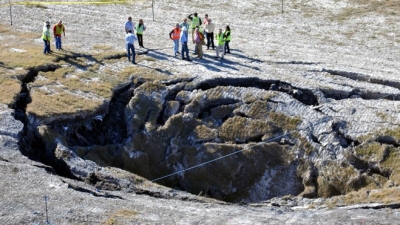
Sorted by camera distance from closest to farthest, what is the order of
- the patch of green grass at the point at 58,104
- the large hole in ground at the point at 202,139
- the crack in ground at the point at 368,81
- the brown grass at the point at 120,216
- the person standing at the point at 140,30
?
the brown grass at the point at 120,216
the large hole in ground at the point at 202,139
the patch of green grass at the point at 58,104
the crack in ground at the point at 368,81
the person standing at the point at 140,30

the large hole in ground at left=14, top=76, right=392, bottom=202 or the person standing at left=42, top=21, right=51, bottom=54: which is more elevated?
the person standing at left=42, top=21, right=51, bottom=54

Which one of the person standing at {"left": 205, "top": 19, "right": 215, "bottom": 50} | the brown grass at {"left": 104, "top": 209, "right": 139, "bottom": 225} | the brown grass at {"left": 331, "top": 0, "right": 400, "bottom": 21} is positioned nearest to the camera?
the brown grass at {"left": 104, "top": 209, "right": 139, "bottom": 225}

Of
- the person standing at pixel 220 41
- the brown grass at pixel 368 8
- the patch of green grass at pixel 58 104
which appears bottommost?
the patch of green grass at pixel 58 104

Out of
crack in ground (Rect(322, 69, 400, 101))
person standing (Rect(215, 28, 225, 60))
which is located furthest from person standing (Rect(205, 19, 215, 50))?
crack in ground (Rect(322, 69, 400, 101))

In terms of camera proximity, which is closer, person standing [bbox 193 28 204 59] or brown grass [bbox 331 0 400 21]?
person standing [bbox 193 28 204 59]

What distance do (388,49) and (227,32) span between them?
38.4 feet

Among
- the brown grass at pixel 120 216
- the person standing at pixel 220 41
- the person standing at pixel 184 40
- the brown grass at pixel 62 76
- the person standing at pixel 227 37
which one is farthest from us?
the person standing at pixel 227 37

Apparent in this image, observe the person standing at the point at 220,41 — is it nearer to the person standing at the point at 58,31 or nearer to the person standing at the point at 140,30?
the person standing at the point at 140,30

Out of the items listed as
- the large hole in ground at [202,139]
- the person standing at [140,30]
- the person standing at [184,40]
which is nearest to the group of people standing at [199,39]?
the person standing at [184,40]

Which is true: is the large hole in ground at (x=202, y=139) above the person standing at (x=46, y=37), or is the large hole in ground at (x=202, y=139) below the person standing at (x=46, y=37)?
below

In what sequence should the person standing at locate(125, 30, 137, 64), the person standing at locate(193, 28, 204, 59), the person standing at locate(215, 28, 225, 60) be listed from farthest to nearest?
the person standing at locate(215, 28, 225, 60), the person standing at locate(193, 28, 204, 59), the person standing at locate(125, 30, 137, 64)

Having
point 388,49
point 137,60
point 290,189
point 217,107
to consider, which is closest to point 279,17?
point 388,49

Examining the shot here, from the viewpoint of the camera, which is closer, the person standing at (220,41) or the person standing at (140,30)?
the person standing at (220,41)

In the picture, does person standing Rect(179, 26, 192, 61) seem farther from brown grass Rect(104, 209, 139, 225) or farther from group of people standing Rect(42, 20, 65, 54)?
brown grass Rect(104, 209, 139, 225)
